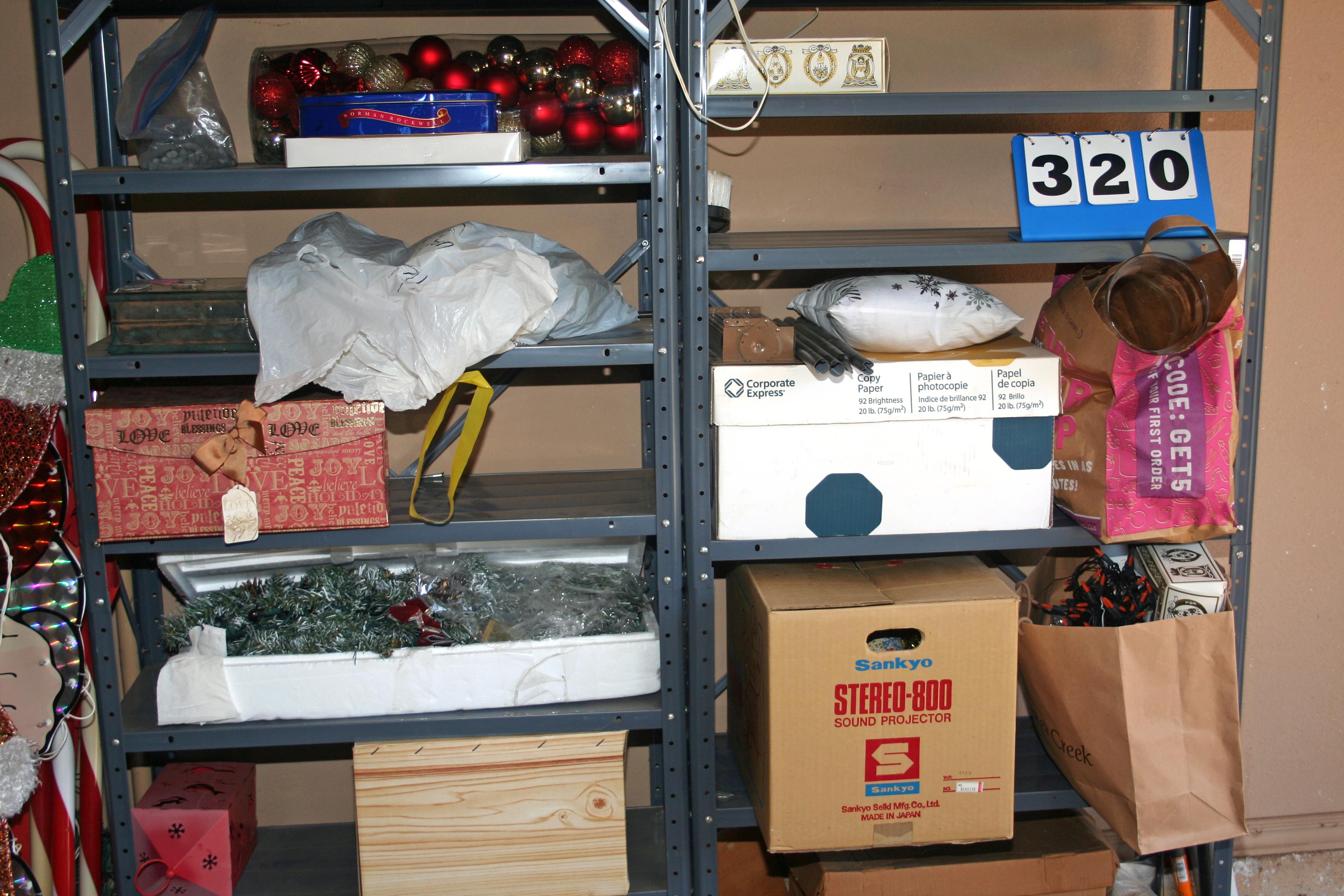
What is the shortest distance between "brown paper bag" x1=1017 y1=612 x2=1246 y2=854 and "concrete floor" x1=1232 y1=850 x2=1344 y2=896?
0.76 metres

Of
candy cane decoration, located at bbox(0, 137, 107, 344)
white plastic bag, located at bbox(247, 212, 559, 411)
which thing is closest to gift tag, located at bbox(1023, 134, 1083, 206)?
white plastic bag, located at bbox(247, 212, 559, 411)

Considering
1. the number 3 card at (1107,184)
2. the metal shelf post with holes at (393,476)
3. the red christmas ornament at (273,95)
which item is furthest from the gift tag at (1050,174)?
the red christmas ornament at (273,95)

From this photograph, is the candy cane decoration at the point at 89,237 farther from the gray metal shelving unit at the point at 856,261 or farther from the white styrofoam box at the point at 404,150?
the gray metal shelving unit at the point at 856,261

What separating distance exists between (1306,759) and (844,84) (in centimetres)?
193

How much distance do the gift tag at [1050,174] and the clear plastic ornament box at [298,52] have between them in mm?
677

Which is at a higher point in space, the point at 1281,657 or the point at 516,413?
the point at 516,413

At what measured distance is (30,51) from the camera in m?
1.80

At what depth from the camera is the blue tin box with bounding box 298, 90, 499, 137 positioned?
1532 millimetres

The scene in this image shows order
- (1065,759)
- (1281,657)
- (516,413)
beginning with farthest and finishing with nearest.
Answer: (1281,657) < (516,413) < (1065,759)

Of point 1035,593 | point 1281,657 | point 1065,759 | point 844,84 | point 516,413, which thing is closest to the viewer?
point 844,84

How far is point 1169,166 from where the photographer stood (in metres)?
1.61

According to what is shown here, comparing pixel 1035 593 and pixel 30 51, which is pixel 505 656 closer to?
pixel 1035 593

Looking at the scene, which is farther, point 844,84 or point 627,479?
point 627,479

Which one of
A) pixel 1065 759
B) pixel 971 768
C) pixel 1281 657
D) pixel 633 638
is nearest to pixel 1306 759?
pixel 1281 657
